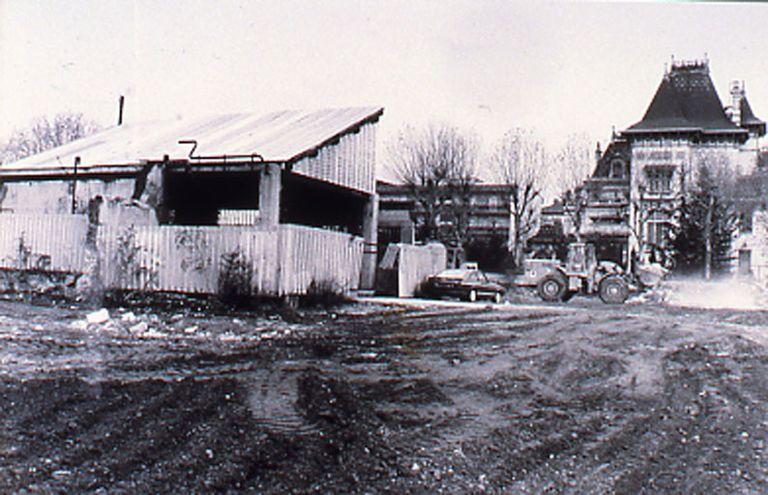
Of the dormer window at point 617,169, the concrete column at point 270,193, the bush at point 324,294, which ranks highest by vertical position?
the dormer window at point 617,169

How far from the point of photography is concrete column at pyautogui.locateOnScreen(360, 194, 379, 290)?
17297 mm

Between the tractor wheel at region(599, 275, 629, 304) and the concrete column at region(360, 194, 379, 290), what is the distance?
7966 mm

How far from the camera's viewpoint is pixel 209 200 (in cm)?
1891

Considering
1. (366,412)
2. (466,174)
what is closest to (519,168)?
(466,174)

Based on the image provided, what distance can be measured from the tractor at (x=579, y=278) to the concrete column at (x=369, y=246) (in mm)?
6224

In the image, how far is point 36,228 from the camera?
46.4 feet

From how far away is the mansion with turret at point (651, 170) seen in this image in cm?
2058

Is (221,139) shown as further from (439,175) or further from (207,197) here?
(439,175)

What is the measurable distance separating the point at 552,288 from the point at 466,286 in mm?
3231

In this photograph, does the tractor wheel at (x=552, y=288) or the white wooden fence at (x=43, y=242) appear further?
the tractor wheel at (x=552, y=288)

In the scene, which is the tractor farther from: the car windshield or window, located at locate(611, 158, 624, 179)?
window, located at locate(611, 158, 624, 179)

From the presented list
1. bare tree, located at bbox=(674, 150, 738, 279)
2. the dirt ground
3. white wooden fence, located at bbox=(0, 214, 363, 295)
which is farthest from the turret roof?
white wooden fence, located at bbox=(0, 214, 363, 295)

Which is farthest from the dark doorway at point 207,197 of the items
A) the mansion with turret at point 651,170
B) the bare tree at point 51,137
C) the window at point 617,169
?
the window at point 617,169

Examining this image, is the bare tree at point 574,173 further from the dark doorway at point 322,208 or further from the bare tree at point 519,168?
the dark doorway at point 322,208
